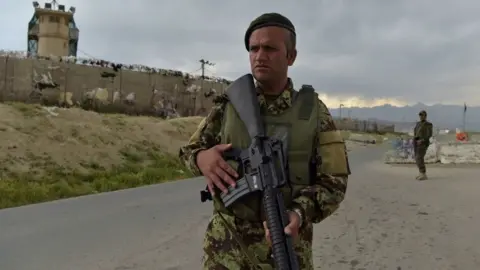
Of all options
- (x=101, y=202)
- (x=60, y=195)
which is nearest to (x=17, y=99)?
(x=60, y=195)

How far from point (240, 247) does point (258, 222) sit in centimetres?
12

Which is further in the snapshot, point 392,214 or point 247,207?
point 392,214

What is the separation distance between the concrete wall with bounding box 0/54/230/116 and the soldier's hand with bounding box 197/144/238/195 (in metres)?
23.6

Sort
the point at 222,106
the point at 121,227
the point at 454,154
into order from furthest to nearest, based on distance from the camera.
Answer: the point at 454,154, the point at 121,227, the point at 222,106

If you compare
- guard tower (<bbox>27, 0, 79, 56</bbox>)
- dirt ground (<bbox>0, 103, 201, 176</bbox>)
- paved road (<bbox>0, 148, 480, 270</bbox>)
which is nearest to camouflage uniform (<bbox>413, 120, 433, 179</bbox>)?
paved road (<bbox>0, 148, 480, 270</bbox>)

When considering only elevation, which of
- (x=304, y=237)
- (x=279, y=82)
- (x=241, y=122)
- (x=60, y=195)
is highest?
(x=279, y=82)

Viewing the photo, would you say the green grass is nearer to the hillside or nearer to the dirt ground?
the hillside

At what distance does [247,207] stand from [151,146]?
18291 millimetres

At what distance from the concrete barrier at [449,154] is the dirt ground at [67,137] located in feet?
28.8

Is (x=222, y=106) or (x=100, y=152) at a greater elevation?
(x=222, y=106)

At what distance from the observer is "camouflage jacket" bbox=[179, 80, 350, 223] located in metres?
1.97

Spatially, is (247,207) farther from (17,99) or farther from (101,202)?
(17,99)

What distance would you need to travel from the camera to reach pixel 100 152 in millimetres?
16734

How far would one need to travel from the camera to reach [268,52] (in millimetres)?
2045
